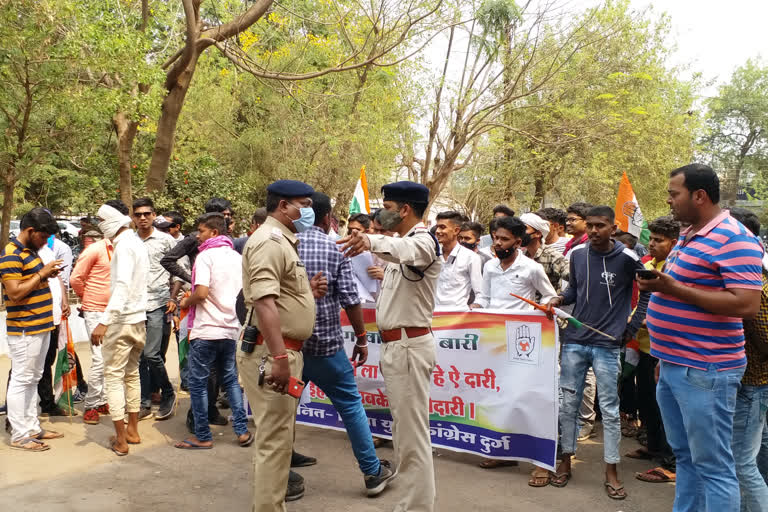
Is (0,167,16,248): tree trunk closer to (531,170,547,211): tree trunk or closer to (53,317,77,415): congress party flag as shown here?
(53,317,77,415): congress party flag

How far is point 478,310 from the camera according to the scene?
17.1 feet

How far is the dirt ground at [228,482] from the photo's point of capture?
444cm

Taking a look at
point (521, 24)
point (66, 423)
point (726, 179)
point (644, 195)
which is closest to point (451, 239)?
point (66, 423)

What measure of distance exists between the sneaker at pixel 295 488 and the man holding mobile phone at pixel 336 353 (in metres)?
0.45

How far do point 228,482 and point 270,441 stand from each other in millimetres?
1526

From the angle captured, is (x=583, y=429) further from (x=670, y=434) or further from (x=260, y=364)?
(x=260, y=364)

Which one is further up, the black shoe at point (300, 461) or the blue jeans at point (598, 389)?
the blue jeans at point (598, 389)

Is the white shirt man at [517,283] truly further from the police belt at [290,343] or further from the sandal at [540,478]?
the police belt at [290,343]

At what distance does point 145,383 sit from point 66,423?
0.81 metres

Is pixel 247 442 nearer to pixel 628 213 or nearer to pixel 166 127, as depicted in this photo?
pixel 628 213

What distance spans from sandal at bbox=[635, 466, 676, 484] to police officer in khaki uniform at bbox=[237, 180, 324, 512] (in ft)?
9.59

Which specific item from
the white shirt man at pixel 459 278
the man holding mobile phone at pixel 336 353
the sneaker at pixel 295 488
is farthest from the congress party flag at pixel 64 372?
the white shirt man at pixel 459 278

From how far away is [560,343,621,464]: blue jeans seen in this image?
185 inches

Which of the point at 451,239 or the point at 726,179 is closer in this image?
the point at 451,239
